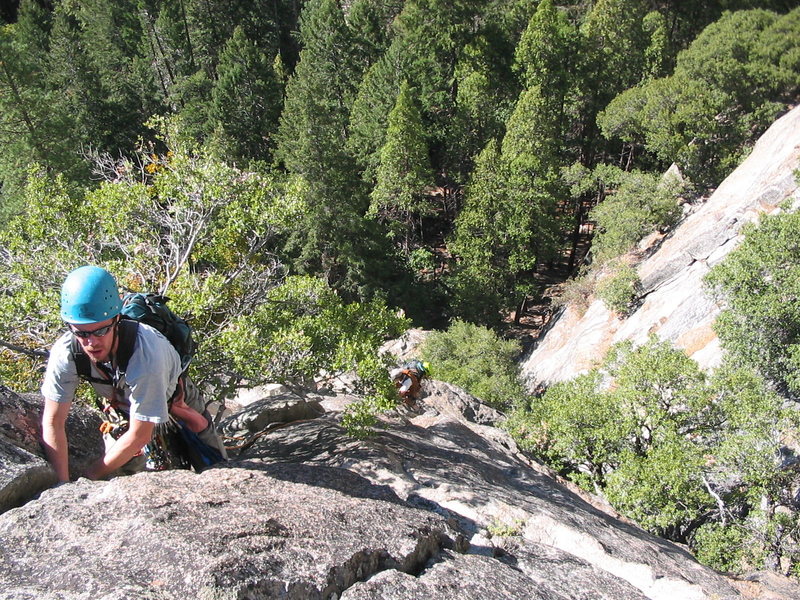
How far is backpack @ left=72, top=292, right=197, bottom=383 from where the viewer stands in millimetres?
4539

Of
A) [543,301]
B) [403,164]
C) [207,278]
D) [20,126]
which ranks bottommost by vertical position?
[543,301]

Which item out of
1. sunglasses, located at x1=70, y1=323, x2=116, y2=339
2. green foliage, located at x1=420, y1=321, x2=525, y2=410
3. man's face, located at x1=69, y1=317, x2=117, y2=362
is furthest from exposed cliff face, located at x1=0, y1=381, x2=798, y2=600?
green foliage, located at x1=420, y1=321, x2=525, y2=410

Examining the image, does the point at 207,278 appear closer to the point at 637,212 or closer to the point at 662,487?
the point at 662,487

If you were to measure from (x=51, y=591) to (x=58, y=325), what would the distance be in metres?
5.62

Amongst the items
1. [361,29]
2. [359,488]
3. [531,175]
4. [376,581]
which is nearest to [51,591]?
[376,581]

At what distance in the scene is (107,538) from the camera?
4.45 m

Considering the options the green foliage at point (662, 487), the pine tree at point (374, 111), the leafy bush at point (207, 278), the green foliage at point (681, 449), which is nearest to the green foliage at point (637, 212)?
the pine tree at point (374, 111)

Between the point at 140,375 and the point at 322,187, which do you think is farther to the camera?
the point at 322,187

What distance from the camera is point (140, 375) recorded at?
4.54m

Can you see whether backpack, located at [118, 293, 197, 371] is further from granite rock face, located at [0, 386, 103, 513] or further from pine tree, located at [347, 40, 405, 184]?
pine tree, located at [347, 40, 405, 184]

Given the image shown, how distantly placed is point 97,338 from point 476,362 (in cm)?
2253

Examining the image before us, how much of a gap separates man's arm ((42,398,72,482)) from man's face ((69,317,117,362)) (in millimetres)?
755

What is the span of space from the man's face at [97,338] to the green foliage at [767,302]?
56.7ft

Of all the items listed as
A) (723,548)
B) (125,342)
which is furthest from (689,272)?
(125,342)
